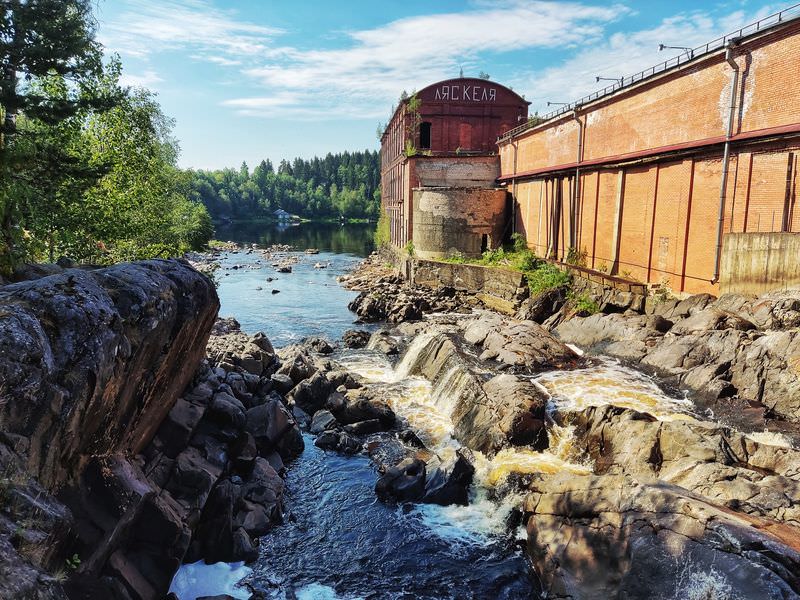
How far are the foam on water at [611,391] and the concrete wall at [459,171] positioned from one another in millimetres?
24574

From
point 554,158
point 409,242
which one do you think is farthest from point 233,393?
point 409,242

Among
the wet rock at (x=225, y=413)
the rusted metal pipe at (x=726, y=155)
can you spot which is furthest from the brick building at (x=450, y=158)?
the wet rock at (x=225, y=413)

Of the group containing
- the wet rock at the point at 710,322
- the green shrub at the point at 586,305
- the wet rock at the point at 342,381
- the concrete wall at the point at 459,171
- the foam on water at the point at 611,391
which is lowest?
the wet rock at the point at 342,381

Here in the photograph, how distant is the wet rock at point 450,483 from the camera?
11352 millimetres

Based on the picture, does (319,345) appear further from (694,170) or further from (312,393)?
(694,170)

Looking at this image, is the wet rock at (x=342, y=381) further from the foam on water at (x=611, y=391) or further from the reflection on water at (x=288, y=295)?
the reflection on water at (x=288, y=295)

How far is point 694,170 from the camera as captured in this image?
746 inches

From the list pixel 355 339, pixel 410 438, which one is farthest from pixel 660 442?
pixel 355 339

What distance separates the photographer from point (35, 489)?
5.29m

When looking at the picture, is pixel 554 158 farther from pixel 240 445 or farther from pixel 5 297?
pixel 5 297

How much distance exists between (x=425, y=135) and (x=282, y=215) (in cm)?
9456

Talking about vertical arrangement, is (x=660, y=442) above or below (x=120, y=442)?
below

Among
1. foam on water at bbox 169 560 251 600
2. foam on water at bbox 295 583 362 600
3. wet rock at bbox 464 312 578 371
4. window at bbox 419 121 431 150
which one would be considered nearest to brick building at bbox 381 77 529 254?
window at bbox 419 121 431 150

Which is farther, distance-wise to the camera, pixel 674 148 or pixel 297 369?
pixel 674 148
